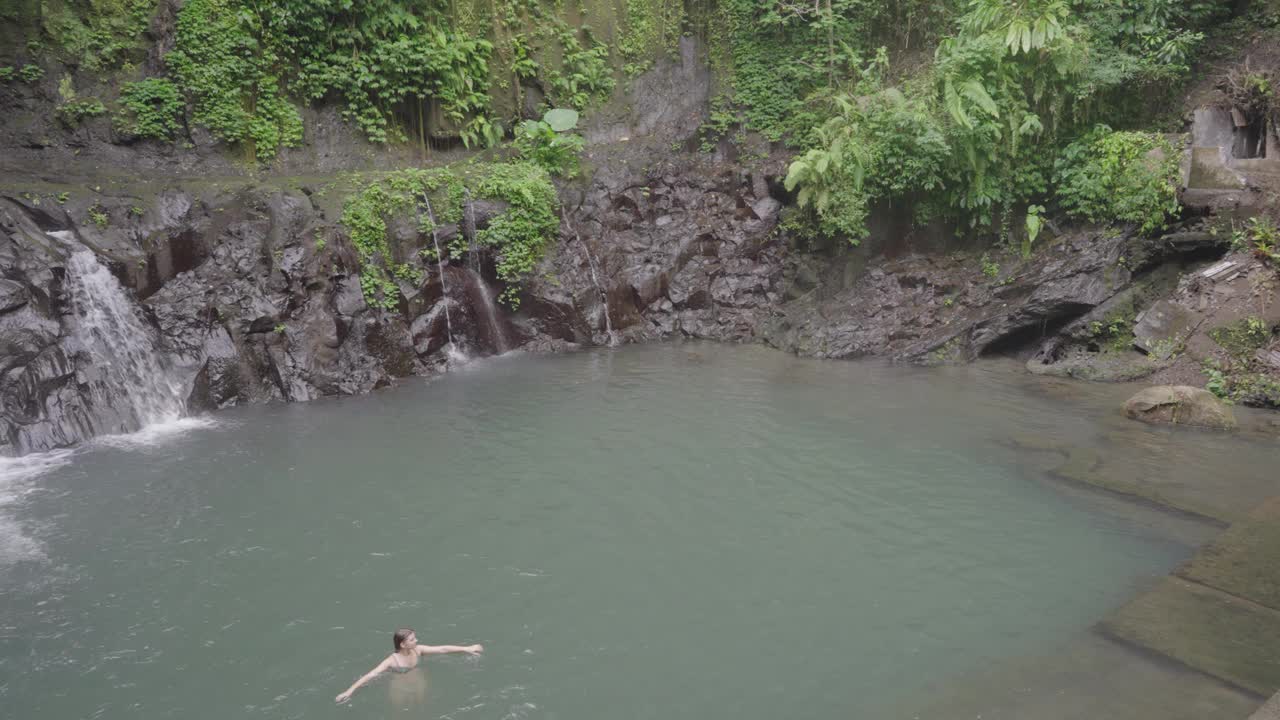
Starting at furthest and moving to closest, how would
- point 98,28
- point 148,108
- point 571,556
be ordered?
point 148,108 → point 98,28 → point 571,556

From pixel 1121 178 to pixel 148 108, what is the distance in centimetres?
1523

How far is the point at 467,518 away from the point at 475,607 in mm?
1547

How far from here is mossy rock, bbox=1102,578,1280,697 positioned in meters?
4.60

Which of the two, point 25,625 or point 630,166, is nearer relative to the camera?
point 25,625

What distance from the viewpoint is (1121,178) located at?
453 inches

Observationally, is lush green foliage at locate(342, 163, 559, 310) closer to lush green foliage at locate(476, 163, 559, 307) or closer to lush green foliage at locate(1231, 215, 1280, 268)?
A: lush green foliage at locate(476, 163, 559, 307)

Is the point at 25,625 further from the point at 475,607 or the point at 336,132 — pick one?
the point at 336,132

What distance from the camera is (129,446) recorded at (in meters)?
9.05

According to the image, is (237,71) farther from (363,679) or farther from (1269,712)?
(1269,712)

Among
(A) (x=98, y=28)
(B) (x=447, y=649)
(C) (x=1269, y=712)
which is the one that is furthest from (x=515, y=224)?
(C) (x=1269, y=712)

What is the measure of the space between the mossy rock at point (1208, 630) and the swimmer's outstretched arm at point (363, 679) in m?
4.75

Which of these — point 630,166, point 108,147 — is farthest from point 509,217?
point 108,147

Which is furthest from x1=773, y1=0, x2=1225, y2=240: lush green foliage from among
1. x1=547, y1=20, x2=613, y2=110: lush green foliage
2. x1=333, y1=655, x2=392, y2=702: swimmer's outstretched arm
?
x1=333, y1=655, x2=392, y2=702: swimmer's outstretched arm

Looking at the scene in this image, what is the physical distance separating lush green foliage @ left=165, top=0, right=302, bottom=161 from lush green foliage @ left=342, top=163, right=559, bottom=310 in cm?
239
